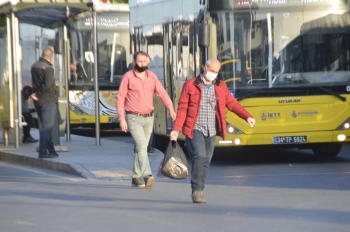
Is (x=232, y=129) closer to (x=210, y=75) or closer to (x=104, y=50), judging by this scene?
(x=210, y=75)

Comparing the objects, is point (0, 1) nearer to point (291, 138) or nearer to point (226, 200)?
point (291, 138)

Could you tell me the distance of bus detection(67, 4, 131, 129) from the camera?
23.5m

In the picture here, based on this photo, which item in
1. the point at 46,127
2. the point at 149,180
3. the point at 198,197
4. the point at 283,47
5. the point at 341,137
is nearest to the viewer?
the point at 198,197

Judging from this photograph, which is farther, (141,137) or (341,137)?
(341,137)

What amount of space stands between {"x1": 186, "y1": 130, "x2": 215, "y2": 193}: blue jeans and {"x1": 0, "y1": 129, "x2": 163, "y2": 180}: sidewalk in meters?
2.74

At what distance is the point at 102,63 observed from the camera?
78.1ft

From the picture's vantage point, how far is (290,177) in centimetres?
1288

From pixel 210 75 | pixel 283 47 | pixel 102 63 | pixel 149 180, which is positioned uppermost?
pixel 283 47

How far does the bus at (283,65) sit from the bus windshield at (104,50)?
896cm

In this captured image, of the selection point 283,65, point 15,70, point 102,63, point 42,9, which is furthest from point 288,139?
point 102,63

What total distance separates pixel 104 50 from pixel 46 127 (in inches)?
349

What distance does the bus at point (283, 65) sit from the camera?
14.5 m

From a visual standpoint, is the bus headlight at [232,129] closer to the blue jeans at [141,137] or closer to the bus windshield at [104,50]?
the blue jeans at [141,137]

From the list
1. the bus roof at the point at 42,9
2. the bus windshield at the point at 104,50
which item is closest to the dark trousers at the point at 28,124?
the bus roof at the point at 42,9
